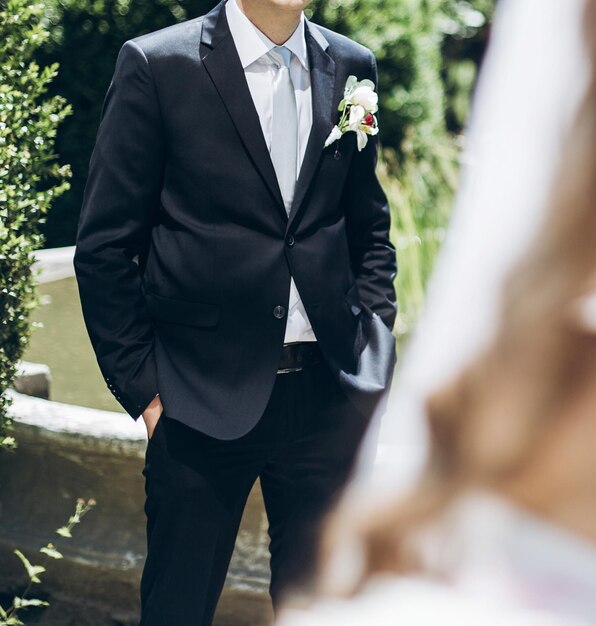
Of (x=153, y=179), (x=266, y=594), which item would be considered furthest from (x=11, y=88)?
(x=266, y=594)

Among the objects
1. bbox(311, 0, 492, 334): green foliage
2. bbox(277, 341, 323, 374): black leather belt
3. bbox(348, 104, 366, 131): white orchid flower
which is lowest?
bbox(311, 0, 492, 334): green foliage

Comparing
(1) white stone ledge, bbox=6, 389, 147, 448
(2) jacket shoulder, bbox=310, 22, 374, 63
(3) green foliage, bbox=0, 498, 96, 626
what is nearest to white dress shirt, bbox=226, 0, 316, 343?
(2) jacket shoulder, bbox=310, 22, 374, 63

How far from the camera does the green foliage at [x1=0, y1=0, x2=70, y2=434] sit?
10.1 feet

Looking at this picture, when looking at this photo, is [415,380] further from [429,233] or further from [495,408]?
[429,233]

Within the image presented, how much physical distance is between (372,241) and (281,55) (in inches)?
21.3

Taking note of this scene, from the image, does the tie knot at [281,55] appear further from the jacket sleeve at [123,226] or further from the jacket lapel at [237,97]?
the jacket sleeve at [123,226]

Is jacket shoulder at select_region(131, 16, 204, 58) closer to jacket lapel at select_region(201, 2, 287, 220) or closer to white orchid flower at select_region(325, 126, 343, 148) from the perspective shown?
jacket lapel at select_region(201, 2, 287, 220)

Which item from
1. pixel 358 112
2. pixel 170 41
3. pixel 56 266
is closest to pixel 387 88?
pixel 56 266

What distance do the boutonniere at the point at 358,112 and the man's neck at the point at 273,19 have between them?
20 centimetres

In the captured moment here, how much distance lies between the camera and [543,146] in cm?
48

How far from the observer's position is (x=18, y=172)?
10.3 feet

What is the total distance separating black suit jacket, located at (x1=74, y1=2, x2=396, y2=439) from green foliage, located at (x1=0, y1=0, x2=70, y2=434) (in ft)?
2.50

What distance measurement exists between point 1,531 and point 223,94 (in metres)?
1.70

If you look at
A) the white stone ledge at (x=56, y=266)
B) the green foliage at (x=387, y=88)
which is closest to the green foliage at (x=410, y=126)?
the green foliage at (x=387, y=88)
